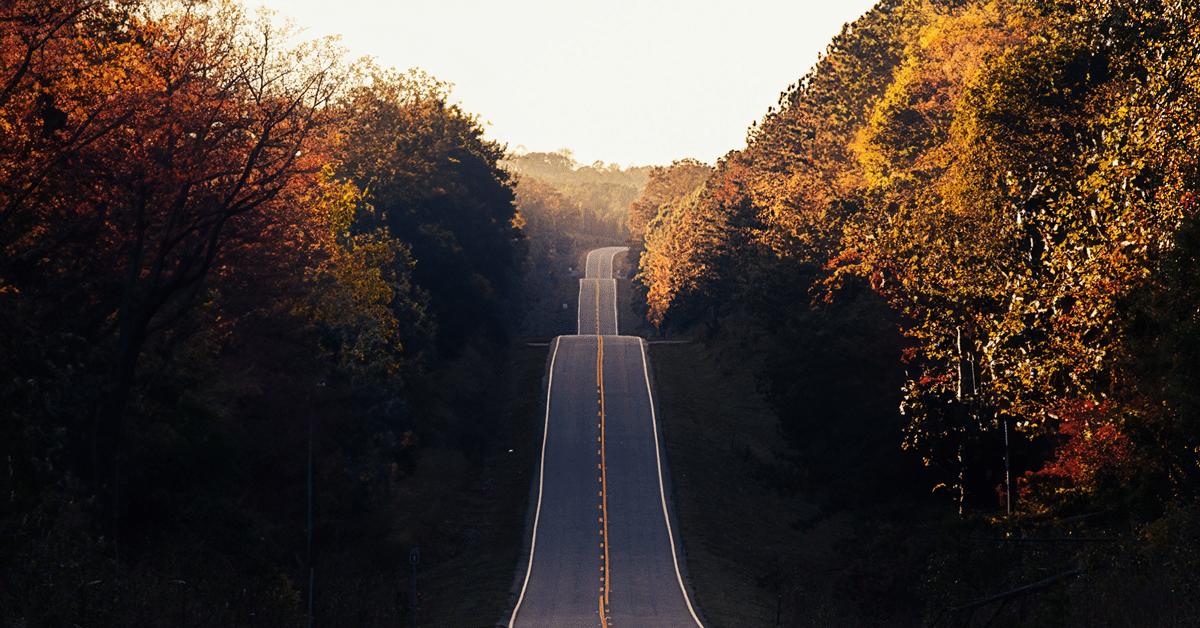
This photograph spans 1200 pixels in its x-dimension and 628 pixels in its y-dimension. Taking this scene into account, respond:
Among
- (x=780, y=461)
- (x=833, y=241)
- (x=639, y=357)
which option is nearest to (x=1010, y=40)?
(x=833, y=241)

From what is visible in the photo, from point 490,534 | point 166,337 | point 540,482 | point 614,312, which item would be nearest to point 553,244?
point 614,312

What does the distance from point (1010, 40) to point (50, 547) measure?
147 ft

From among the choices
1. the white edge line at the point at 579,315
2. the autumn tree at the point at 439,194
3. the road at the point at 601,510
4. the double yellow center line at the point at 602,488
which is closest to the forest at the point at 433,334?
the road at the point at 601,510

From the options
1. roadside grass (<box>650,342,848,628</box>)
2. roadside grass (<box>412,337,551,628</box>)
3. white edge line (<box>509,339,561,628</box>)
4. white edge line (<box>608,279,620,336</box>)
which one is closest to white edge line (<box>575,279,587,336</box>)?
white edge line (<box>608,279,620,336</box>)

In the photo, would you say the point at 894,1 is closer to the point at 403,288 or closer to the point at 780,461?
the point at 780,461

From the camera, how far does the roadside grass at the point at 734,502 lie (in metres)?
37.4

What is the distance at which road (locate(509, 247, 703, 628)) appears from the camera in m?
33.7

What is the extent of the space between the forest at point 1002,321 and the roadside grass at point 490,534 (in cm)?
1175

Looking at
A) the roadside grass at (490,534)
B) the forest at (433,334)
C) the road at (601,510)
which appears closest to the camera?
the forest at (433,334)

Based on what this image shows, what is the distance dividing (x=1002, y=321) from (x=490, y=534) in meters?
27.2

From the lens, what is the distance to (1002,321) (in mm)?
25875

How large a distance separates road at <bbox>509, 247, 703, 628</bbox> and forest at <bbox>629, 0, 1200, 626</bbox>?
623 centimetres

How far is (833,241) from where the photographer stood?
5078cm

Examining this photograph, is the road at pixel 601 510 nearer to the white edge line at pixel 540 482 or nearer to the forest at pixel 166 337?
the white edge line at pixel 540 482
